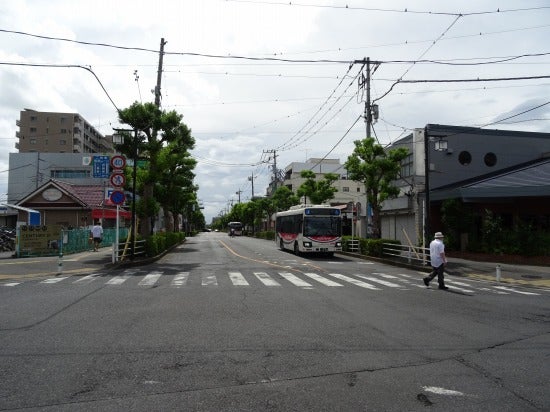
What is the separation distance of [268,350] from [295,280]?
30.7 ft

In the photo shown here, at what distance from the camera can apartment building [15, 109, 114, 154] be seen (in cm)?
9600

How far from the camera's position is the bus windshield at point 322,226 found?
92.7 feet

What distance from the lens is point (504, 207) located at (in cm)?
2967

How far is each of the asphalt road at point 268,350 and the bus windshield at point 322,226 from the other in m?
15.0

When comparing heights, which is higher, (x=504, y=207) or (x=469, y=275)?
(x=504, y=207)

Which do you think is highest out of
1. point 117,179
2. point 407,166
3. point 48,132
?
point 48,132

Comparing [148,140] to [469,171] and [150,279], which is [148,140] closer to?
[150,279]

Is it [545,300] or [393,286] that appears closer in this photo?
[545,300]

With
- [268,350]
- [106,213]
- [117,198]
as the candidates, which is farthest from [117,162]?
[106,213]

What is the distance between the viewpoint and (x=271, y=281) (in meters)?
15.7

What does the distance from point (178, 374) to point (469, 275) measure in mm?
16763

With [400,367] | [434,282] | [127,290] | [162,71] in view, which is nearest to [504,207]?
[434,282]

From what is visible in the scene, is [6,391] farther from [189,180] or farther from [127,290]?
[189,180]

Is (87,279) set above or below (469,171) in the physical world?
below
